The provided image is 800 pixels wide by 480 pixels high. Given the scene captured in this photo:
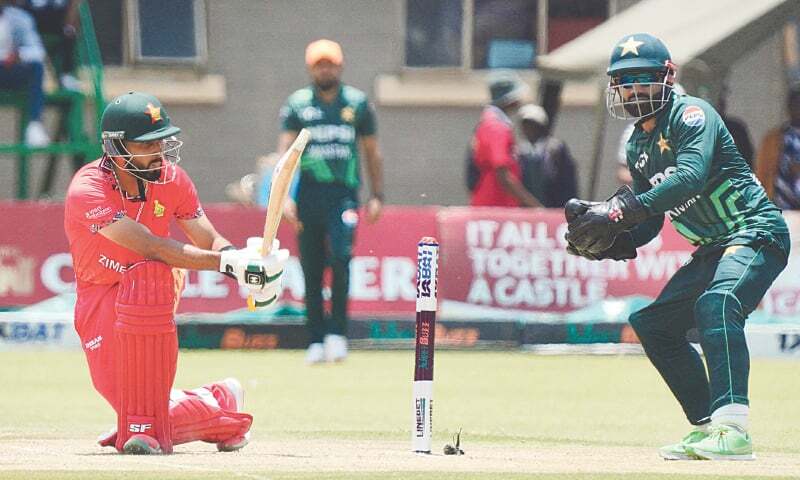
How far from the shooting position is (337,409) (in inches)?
451

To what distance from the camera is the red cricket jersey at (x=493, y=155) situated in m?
16.5

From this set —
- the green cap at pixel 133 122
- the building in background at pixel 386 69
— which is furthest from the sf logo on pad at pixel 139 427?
the building in background at pixel 386 69

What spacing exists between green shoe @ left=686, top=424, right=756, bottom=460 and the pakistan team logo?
631cm

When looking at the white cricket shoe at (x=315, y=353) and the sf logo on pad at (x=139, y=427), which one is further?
the white cricket shoe at (x=315, y=353)

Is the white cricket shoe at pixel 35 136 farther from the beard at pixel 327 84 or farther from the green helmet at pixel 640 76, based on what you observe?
the green helmet at pixel 640 76

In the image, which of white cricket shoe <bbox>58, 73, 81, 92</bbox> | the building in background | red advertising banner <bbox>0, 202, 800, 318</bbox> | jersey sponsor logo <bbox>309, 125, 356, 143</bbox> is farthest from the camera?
the building in background

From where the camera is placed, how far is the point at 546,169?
1792 centimetres

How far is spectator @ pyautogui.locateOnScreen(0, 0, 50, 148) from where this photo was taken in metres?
17.2

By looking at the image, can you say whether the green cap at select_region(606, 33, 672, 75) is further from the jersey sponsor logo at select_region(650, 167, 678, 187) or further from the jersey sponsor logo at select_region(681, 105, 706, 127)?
the jersey sponsor logo at select_region(650, 167, 678, 187)

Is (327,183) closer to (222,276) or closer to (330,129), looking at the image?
(330,129)

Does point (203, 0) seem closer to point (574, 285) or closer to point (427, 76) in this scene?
point (427, 76)

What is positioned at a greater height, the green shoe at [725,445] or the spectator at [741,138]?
the spectator at [741,138]

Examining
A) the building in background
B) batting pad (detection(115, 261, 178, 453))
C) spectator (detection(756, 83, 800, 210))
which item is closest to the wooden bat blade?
batting pad (detection(115, 261, 178, 453))

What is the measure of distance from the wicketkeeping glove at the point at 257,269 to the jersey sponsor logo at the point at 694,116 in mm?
2054
